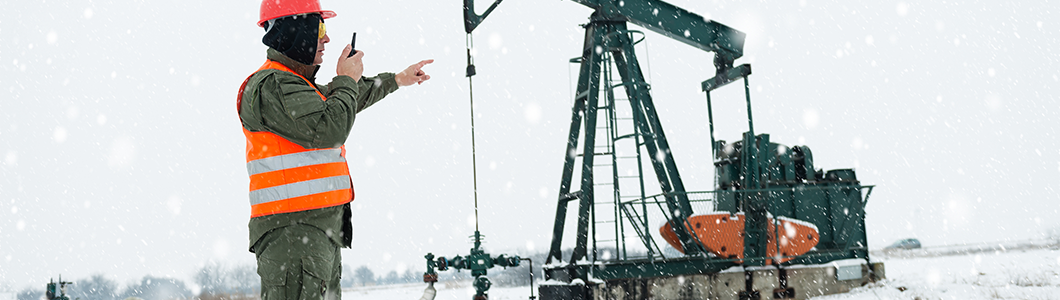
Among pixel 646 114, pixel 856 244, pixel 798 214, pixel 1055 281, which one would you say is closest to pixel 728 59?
pixel 646 114

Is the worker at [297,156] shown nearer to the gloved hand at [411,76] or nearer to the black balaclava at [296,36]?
the black balaclava at [296,36]

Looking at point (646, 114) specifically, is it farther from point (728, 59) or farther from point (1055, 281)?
point (1055, 281)

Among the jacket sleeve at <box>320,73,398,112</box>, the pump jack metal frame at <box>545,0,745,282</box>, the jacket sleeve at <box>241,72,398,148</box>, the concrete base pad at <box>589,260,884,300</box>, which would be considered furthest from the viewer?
the pump jack metal frame at <box>545,0,745,282</box>

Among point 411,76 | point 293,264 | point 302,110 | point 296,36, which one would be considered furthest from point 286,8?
point 293,264

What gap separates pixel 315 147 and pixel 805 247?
8.35 meters

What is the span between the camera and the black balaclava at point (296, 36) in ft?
6.74

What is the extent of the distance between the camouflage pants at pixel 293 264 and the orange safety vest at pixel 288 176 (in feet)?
0.25

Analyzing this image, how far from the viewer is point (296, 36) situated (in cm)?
206

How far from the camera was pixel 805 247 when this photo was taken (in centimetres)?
894

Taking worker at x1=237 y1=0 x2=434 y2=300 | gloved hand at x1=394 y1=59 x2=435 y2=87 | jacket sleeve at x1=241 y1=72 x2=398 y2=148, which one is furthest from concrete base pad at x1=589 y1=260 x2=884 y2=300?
jacket sleeve at x1=241 y1=72 x2=398 y2=148

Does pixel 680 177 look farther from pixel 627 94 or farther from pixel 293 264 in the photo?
pixel 293 264

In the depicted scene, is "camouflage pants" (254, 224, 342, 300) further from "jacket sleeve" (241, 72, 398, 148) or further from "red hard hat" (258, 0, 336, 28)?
"red hard hat" (258, 0, 336, 28)

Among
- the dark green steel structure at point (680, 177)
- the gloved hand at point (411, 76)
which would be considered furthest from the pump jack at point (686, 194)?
the gloved hand at point (411, 76)

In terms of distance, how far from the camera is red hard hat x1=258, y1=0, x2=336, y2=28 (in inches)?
81.0
